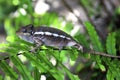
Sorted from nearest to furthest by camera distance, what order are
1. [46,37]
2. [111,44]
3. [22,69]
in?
[22,69] < [46,37] < [111,44]

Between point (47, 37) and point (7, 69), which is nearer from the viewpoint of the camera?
point (7, 69)

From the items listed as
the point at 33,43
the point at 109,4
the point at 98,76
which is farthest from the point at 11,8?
the point at 33,43

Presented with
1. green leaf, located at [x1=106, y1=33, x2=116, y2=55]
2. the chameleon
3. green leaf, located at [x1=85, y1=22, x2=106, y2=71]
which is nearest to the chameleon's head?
the chameleon

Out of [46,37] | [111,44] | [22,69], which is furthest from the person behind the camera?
[111,44]

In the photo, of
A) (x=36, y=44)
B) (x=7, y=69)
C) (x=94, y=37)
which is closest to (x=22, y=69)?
(x=7, y=69)

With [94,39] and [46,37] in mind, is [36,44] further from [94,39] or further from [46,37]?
[94,39]

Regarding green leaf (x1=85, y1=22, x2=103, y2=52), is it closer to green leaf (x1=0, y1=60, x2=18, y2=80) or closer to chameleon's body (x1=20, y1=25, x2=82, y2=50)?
chameleon's body (x1=20, y1=25, x2=82, y2=50)

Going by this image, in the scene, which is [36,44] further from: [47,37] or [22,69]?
[22,69]

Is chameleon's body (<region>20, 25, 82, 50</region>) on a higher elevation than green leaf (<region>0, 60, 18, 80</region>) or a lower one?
higher

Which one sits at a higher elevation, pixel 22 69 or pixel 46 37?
pixel 46 37

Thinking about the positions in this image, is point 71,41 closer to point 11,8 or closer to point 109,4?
point 109,4

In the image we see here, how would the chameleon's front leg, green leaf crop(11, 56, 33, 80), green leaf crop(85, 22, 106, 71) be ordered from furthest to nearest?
green leaf crop(85, 22, 106, 71) → the chameleon's front leg → green leaf crop(11, 56, 33, 80)

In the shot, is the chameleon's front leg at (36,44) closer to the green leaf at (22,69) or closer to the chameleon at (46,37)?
the chameleon at (46,37)
